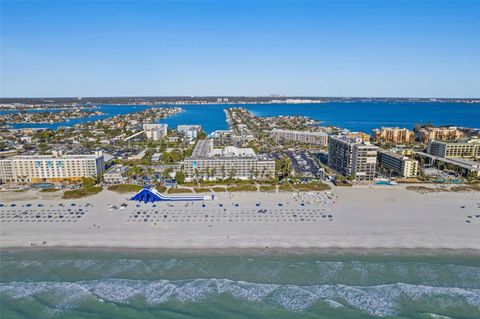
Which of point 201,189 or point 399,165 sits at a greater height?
point 399,165

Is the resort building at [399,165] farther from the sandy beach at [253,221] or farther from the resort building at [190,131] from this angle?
the resort building at [190,131]

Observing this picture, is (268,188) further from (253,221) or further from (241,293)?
(241,293)

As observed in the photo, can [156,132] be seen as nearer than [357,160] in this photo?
No

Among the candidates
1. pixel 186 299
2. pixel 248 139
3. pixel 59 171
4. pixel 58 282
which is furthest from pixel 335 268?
pixel 248 139

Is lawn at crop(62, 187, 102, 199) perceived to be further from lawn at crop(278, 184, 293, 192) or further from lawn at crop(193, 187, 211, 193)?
lawn at crop(278, 184, 293, 192)

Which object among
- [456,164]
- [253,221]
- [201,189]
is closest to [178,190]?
[201,189]

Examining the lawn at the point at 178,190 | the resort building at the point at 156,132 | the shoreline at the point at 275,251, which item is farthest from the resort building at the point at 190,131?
the shoreline at the point at 275,251

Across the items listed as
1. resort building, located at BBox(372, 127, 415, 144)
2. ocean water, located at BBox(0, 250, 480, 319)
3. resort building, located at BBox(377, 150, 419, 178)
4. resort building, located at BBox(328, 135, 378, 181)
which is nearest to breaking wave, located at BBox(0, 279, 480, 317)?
ocean water, located at BBox(0, 250, 480, 319)
